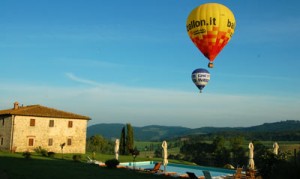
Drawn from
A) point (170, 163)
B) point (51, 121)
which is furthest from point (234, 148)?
point (51, 121)

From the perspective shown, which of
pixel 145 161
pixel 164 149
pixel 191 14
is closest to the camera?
pixel 164 149

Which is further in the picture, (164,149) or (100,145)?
(100,145)

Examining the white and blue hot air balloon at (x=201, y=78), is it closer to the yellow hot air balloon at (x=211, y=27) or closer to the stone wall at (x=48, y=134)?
the yellow hot air balloon at (x=211, y=27)

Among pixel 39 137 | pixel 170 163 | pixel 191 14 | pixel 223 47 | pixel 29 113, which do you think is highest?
pixel 191 14

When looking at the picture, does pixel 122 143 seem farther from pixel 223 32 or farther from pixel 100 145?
pixel 223 32

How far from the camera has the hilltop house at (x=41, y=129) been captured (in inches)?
1436

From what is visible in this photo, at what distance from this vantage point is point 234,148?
56.1 m

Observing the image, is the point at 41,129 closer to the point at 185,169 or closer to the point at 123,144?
the point at 123,144

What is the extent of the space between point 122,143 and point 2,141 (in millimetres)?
15246

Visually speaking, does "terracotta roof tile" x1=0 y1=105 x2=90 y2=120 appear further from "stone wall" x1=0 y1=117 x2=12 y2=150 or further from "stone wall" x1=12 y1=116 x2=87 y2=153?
"stone wall" x1=0 y1=117 x2=12 y2=150

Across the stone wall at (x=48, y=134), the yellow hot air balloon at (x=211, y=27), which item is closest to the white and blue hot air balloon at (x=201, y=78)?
the yellow hot air balloon at (x=211, y=27)

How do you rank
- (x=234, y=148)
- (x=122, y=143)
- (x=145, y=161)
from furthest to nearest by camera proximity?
(x=234, y=148), (x=122, y=143), (x=145, y=161)

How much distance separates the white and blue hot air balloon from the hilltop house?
49.7 feet

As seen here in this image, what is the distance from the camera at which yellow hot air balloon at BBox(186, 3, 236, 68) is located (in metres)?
25.7
